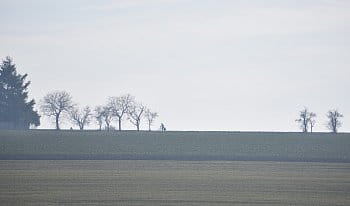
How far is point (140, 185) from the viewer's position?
4547 centimetres

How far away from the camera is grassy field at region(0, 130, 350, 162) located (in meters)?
71.4

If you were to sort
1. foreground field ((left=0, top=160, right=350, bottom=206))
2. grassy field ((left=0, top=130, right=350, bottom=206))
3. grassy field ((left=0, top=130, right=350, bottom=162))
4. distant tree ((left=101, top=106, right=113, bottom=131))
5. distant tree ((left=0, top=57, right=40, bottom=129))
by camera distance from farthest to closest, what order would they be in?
distant tree ((left=101, top=106, right=113, bottom=131)) < distant tree ((left=0, top=57, right=40, bottom=129)) < grassy field ((left=0, top=130, right=350, bottom=162)) < grassy field ((left=0, top=130, right=350, bottom=206)) < foreground field ((left=0, top=160, right=350, bottom=206))

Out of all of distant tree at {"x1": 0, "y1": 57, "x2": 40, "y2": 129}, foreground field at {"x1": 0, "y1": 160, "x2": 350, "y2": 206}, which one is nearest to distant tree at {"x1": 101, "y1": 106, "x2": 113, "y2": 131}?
distant tree at {"x1": 0, "y1": 57, "x2": 40, "y2": 129}

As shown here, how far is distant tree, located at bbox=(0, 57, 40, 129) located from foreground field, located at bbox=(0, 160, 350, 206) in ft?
139

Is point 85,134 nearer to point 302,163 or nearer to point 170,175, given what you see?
point 302,163

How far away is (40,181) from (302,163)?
95.8 feet

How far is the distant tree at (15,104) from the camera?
350 ft

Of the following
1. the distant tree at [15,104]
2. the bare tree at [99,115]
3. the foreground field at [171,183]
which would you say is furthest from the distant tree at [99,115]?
the foreground field at [171,183]

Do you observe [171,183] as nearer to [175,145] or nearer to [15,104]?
[175,145]

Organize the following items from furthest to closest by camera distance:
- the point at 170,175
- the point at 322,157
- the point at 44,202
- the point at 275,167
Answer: the point at 322,157, the point at 275,167, the point at 170,175, the point at 44,202

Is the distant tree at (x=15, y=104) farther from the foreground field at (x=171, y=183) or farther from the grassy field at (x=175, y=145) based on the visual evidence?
the foreground field at (x=171, y=183)

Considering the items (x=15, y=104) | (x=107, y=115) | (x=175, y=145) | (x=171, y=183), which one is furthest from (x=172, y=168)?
(x=107, y=115)

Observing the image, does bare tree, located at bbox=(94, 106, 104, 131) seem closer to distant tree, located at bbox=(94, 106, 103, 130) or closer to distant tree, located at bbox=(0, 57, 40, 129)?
distant tree, located at bbox=(94, 106, 103, 130)

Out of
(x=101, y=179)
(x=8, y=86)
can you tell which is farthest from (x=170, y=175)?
(x=8, y=86)
